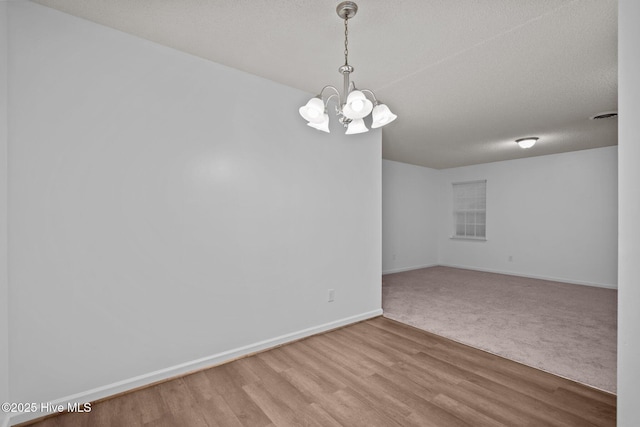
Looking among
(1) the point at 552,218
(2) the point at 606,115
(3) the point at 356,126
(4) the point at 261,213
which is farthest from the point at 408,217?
(3) the point at 356,126

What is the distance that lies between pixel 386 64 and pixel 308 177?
1.25m

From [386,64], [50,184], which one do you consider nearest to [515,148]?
[386,64]

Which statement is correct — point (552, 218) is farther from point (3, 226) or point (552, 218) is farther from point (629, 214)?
point (3, 226)

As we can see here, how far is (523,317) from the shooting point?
139 inches

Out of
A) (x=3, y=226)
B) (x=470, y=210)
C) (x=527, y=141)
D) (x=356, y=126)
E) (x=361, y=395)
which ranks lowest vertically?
(x=361, y=395)

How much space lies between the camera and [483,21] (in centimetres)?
188

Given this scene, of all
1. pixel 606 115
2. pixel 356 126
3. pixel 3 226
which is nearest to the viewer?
pixel 3 226

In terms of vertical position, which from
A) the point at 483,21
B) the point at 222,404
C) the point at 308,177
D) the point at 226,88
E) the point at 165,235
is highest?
the point at 483,21

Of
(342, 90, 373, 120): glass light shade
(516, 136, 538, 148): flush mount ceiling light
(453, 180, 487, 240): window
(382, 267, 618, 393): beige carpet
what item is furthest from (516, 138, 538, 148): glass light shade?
(342, 90, 373, 120): glass light shade

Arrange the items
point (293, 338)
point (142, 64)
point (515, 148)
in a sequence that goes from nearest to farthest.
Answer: point (142, 64) → point (293, 338) → point (515, 148)

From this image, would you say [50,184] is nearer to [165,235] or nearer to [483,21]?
[165,235]

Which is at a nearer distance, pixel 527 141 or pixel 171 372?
pixel 171 372

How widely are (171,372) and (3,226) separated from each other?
143 cm

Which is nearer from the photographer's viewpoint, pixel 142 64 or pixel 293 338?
pixel 142 64
